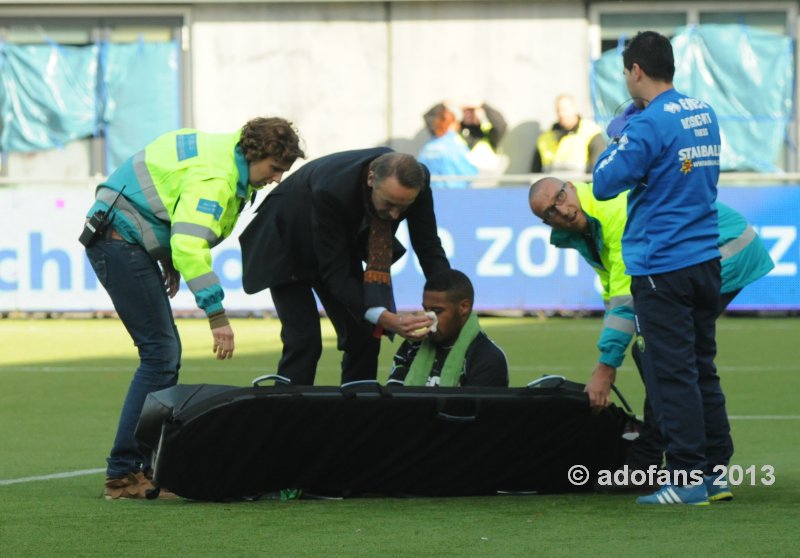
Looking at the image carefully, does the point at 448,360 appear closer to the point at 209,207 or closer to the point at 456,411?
the point at 456,411

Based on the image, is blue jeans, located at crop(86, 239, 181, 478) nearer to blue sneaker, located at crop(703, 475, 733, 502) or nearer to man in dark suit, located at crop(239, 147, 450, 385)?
man in dark suit, located at crop(239, 147, 450, 385)

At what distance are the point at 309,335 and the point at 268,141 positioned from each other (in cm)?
108

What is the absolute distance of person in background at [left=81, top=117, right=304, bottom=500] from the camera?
257 inches

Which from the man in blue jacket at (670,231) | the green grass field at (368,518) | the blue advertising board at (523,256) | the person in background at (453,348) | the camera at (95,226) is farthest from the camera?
the blue advertising board at (523,256)

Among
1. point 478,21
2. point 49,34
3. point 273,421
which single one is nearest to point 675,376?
point 273,421

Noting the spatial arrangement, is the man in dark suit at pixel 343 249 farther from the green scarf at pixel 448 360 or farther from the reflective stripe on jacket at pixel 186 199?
the reflective stripe on jacket at pixel 186 199

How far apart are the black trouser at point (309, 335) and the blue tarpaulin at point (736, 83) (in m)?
14.5

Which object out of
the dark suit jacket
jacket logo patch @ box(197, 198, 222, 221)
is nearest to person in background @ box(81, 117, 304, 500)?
jacket logo patch @ box(197, 198, 222, 221)

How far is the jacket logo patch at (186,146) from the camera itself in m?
6.70

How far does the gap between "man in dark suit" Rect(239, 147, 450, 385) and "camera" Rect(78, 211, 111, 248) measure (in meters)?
0.76

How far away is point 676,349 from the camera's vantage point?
245 inches

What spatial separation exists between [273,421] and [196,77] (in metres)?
16.6

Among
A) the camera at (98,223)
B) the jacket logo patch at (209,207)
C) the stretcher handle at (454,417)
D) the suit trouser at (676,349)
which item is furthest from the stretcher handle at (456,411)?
the camera at (98,223)

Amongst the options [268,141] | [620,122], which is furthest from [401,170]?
[620,122]
